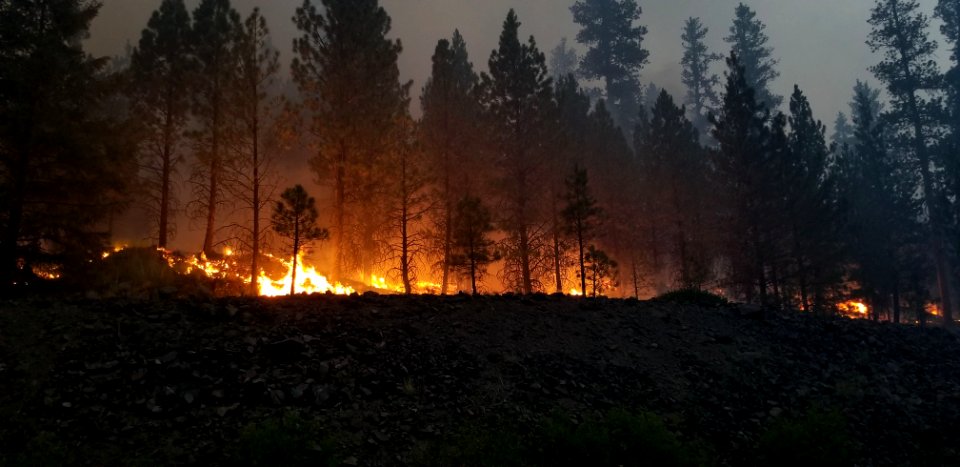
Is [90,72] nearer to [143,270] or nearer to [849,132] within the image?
[143,270]

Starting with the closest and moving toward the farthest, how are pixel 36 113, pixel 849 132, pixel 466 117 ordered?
1. pixel 36 113
2. pixel 466 117
3. pixel 849 132

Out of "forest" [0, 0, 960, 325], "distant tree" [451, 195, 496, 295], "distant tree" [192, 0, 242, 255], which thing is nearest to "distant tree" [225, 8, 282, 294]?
"forest" [0, 0, 960, 325]

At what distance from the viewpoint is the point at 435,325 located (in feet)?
33.4

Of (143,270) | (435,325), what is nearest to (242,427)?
(435,325)

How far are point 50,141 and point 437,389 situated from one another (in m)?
12.6

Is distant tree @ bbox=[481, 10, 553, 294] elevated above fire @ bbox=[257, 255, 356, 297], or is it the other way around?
distant tree @ bbox=[481, 10, 553, 294]

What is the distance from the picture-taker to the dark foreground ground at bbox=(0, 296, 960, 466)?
597 cm

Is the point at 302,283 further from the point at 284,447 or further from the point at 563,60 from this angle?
the point at 563,60

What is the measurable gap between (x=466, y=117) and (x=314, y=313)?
22.0 m

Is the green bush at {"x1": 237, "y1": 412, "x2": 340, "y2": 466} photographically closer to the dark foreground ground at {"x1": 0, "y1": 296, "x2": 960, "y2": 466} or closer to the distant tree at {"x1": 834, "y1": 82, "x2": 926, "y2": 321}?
the dark foreground ground at {"x1": 0, "y1": 296, "x2": 960, "y2": 466}

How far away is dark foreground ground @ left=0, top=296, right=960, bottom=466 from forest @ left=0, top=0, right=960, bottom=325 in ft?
19.9

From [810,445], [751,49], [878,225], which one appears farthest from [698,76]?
[810,445]

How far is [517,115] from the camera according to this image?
26.2m

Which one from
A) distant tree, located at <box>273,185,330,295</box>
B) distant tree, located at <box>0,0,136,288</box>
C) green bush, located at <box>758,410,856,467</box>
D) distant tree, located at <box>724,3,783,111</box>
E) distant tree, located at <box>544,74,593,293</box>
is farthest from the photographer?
distant tree, located at <box>724,3,783,111</box>
